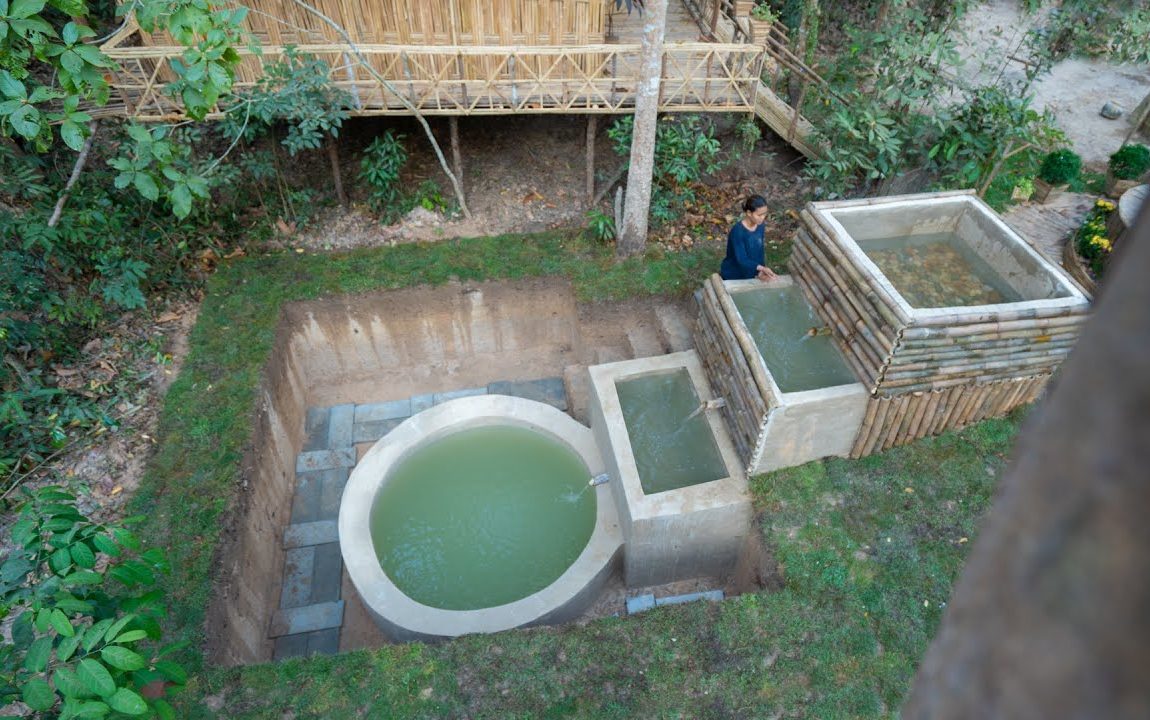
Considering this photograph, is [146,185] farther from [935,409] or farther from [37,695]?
[935,409]

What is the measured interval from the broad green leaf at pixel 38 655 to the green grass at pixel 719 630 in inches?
107

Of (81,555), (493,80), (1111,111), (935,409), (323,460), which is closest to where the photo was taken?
(81,555)

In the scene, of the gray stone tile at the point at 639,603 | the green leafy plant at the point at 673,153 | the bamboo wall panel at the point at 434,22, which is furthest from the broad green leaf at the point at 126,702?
the bamboo wall panel at the point at 434,22

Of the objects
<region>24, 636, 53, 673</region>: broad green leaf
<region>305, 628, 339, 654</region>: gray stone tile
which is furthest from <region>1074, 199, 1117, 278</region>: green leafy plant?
<region>24, 636, 53, 673</region>: broad green leaf

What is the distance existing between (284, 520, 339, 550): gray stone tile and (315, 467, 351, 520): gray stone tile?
0.11 m

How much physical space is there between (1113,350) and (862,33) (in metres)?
10.2

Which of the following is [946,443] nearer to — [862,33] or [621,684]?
[621,684]

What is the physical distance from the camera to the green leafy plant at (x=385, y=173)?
9602mm

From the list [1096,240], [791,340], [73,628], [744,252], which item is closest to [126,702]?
[73,628]

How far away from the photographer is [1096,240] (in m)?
9.30

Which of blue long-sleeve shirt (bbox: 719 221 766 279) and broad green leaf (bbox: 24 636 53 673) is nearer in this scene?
broad green leaf (bbox: 24 636 53 673)

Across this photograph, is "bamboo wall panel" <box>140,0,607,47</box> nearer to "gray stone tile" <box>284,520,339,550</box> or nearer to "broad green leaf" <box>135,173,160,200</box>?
"broad green leaf" <box>135,173,160,200</box>

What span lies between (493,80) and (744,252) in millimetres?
4017

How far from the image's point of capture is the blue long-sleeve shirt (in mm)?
7285
